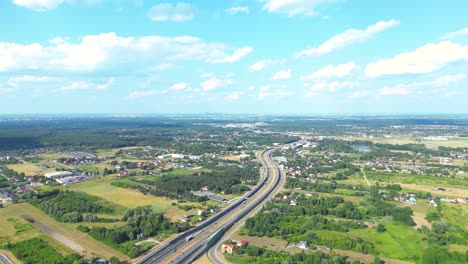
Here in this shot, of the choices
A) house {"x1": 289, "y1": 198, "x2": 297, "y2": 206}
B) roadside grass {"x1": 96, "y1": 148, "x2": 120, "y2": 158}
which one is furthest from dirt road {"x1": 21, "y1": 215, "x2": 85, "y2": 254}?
roadside grass {"x1": 96, "y1": 148, "x2": 120, "y2": 158}

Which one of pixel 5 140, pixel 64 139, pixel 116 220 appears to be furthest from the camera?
pixel 64 139

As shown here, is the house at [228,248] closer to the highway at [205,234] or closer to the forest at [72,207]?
the highway at [205,234]

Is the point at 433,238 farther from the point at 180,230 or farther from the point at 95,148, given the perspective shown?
the point at 95,148

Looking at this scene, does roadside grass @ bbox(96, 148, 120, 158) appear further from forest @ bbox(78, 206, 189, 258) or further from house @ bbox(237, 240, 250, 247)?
house @ bbox(237, 240, 250, 247)

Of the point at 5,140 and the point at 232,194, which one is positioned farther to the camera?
the point at 5,140

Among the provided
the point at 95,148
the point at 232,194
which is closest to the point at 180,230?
the point at 232,194
